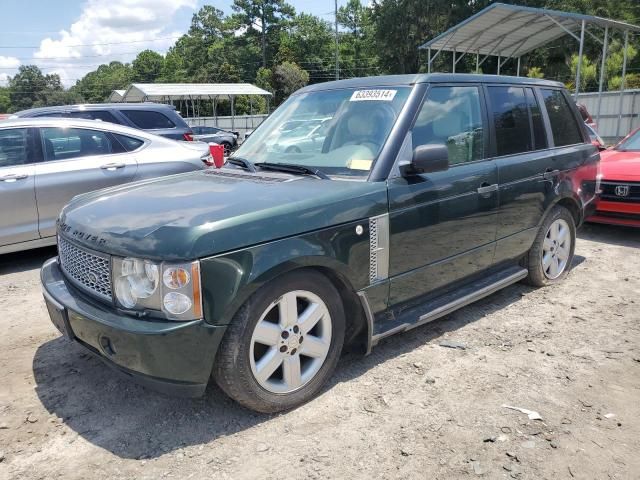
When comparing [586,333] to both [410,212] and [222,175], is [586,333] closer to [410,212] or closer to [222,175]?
[410,212]

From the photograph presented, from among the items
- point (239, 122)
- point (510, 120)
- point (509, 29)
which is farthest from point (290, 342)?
point (239, 122)

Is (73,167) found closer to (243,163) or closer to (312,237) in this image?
(243,163)

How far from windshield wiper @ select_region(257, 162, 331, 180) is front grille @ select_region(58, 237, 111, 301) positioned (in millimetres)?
1347

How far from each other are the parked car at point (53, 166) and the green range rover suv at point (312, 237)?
8.09 feet

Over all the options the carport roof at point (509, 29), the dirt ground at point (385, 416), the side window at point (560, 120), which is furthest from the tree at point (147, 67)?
the dirt ground at point (385, 416)

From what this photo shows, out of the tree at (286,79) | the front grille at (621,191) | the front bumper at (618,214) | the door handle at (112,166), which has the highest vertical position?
the tree at (286,79)

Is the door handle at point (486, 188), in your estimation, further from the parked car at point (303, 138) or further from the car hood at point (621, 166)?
the car hood at point (621, 166)

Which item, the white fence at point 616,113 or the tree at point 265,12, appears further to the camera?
the tree at point 265,12

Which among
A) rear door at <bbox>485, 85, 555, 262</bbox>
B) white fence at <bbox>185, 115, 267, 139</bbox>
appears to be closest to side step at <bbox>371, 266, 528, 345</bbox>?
rear door at <bbox>485, 85, 555, 262</bbox>

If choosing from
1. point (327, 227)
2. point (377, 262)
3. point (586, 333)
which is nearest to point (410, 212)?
point (377, 262)

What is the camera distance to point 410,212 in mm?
3418

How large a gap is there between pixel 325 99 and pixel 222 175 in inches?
39.0

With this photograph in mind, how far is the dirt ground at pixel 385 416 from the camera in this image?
2.59 metres

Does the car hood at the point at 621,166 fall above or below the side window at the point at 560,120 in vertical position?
below
